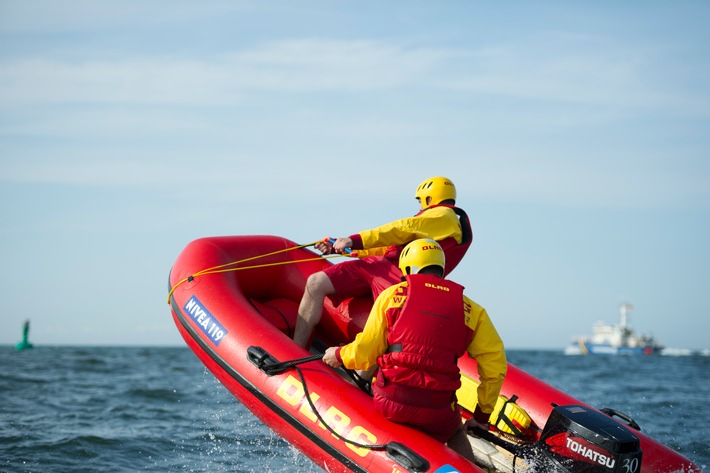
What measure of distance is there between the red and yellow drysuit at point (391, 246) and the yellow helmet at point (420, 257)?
2.50 feet

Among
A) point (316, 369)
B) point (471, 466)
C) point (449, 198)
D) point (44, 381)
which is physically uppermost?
point (449, 198)

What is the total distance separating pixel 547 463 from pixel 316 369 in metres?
1.44

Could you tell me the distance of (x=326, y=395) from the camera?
456cm

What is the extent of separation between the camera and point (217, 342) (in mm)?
5172

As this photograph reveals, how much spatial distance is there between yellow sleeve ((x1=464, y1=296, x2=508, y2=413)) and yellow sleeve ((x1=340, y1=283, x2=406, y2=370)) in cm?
45

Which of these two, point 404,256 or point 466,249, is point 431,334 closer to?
point 404,256

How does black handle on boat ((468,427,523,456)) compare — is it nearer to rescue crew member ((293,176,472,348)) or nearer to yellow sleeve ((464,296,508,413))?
yellow sleeve ((464,296,508,413))

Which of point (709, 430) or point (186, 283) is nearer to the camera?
point (186, 283)

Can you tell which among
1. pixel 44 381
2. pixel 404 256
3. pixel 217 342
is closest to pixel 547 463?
pixel 404 256

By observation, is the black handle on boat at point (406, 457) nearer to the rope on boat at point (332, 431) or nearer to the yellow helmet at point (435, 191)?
the rope on boat at point (332, 431)

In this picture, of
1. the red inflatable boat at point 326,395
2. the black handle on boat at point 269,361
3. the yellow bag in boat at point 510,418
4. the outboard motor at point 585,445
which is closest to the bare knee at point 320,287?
the red inflatable boat at point 326,395

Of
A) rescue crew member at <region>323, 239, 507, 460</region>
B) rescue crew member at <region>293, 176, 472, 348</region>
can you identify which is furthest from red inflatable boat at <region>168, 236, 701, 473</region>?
rescue crew member at <region>293, 176, 472, 348</region>

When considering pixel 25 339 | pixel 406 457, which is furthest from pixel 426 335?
pixel 25 339

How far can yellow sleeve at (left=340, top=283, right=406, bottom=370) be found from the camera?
4.09 metres
